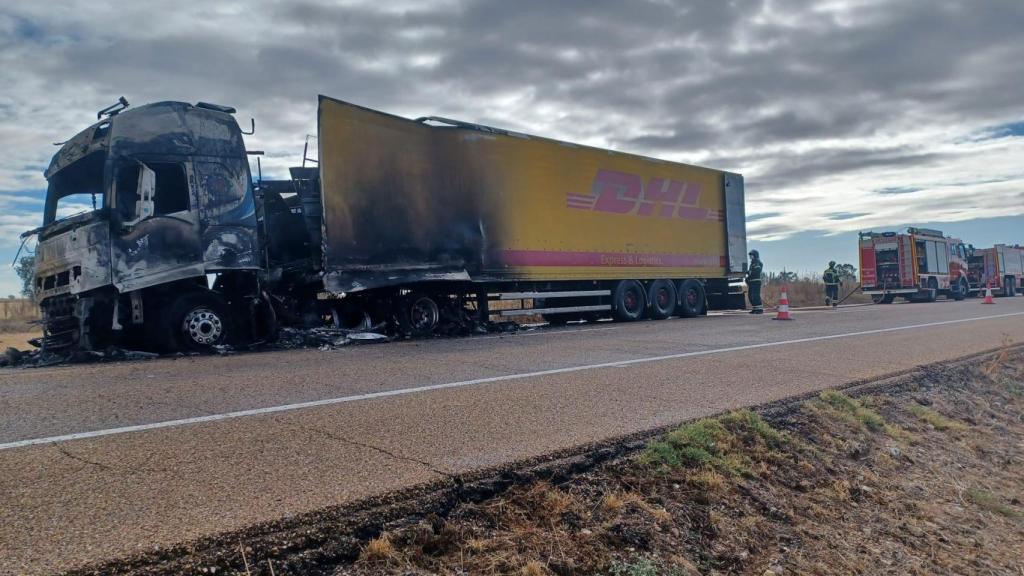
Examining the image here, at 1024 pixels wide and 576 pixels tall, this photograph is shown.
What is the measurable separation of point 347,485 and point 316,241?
7617 mm

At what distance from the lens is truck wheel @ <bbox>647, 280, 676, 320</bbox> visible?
16.4m

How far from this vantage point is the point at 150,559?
255cm

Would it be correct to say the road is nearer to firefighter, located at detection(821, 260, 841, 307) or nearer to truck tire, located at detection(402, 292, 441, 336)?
truck tire, located at detection(402, 292, 441, 336)

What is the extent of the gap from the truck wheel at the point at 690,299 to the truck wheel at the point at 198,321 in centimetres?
1102

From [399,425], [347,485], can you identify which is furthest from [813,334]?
[347,485]

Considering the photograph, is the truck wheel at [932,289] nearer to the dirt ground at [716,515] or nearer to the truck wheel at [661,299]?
the truck wheel at [661,299]

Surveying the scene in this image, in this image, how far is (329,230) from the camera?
1030 centimetres

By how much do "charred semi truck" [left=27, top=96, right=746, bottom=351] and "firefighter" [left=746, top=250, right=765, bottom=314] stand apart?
505cm

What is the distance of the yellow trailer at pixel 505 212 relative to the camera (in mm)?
10602

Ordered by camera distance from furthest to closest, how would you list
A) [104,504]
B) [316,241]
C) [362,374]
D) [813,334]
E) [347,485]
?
1. [813,334]
2. [316,241]
3. [362,374]
4. [347,485]
5. [104,504]

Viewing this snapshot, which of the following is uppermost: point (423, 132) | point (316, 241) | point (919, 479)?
point (423, 132)

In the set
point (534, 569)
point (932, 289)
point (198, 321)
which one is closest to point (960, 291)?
point (932, 289)

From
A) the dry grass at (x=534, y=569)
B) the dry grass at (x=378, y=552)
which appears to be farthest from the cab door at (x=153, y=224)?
the dry grass at (x=534, y=569)

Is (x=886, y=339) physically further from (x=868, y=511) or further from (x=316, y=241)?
(x=316, y=241)
